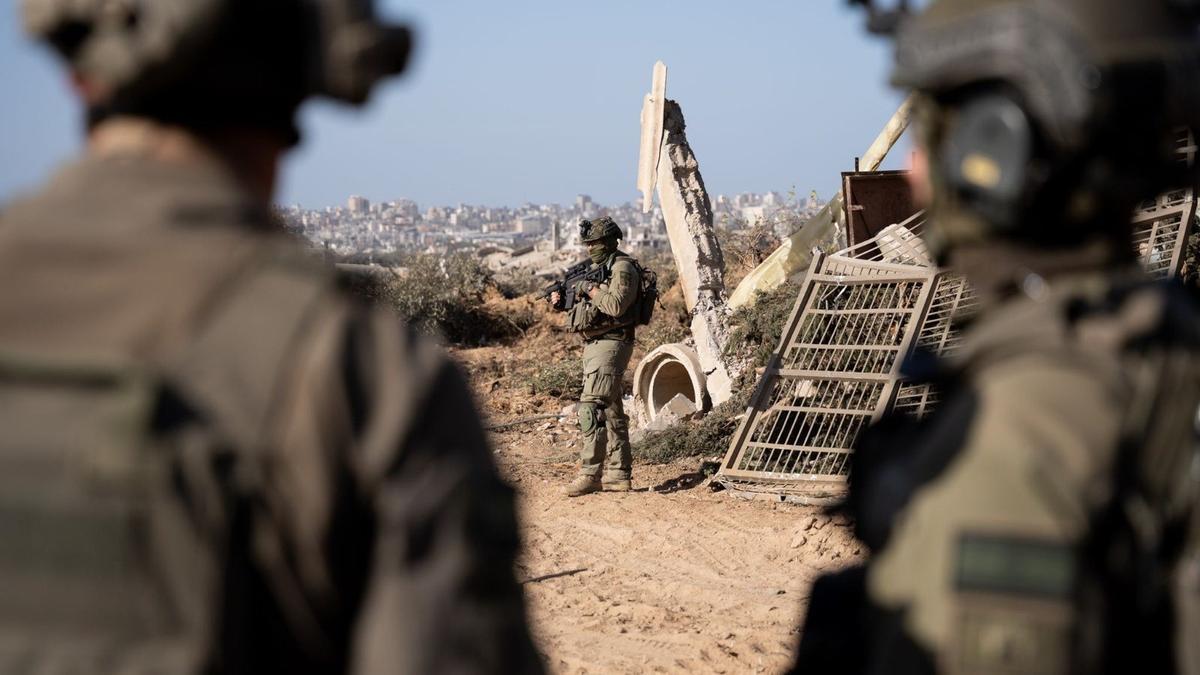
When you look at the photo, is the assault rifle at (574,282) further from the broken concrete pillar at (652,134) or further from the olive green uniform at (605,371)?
the broken concrete pillar at (652,134)

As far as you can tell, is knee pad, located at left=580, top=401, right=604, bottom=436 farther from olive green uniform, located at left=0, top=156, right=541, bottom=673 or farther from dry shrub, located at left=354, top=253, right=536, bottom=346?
dry shrub, located at left=354, top=253, right=536, bottom=346

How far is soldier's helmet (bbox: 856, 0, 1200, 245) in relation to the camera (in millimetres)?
1512

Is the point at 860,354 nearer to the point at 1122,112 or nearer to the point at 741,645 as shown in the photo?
the point at 741,645

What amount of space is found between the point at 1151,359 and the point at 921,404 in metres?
6.94

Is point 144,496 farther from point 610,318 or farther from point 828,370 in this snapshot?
point 610,318

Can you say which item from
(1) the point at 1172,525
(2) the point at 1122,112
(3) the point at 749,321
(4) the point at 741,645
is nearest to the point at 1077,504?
(1) the point at 1172,525

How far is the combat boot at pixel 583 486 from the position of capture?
31.8 ft

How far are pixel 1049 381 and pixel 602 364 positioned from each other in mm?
8176

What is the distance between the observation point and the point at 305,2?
4.74 ft

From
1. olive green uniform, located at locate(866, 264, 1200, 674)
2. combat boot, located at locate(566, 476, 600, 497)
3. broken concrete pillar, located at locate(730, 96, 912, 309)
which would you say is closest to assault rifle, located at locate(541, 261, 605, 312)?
combat boot, located at locate(566, 476, 600, 497)

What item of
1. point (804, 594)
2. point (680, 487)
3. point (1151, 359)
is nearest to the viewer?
point (1151, 359)

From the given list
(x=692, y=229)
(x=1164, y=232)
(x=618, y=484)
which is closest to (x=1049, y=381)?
(x=1164, y=232)

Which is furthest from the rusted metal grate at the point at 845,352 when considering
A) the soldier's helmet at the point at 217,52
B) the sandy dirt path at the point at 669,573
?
the soldier's helmet at the point at 217,52

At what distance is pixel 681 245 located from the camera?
43.2 ft
